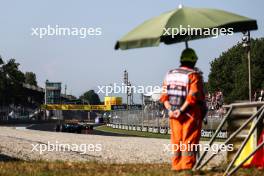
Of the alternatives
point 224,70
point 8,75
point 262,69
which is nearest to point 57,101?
point 8,75

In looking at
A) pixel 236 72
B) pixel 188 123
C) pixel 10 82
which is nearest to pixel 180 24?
pixel 188 123

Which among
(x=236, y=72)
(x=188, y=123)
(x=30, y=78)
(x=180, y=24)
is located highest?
(x=30, y=78)

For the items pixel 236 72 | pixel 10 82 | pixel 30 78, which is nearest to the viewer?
pixel 236 72

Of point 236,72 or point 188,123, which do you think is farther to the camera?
point 236,72

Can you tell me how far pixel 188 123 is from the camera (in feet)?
26.1

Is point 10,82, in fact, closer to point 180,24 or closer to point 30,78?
point 30,78

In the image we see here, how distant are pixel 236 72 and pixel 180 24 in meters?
72.1

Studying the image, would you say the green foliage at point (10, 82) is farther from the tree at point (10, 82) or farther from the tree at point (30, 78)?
the tree at point (30, 78)

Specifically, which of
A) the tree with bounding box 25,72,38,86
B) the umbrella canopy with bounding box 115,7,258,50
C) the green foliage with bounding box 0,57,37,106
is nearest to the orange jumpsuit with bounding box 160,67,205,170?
the umbrella canopy with bounding box 115,7,258,50

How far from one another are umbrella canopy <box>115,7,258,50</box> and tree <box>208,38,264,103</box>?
217ft

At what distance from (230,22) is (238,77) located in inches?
2786

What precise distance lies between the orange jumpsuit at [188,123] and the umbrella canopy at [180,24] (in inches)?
23.9

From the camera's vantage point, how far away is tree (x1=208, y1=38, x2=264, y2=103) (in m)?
75.0

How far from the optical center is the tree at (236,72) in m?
75.0
